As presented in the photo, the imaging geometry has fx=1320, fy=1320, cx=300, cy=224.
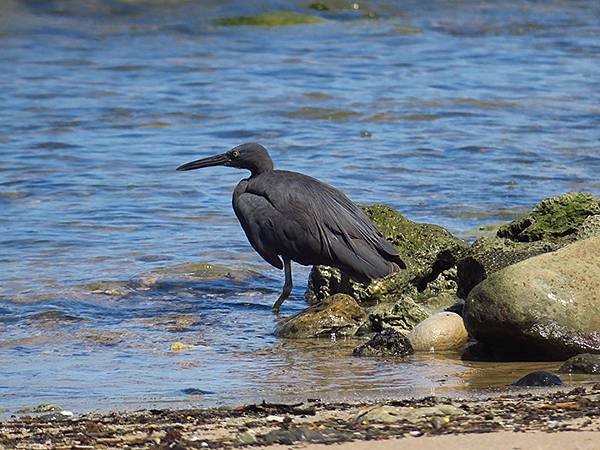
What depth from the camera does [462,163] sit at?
482 inches

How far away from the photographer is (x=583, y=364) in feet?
18.4

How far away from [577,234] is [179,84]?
1016 cm

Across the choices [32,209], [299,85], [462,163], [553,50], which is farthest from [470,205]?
[553,50]

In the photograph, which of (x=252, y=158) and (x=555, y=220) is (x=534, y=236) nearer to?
(x=555, y=220)

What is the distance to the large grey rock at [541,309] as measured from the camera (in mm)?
Result: 5961

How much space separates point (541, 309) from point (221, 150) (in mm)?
7198

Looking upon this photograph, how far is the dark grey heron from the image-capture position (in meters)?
7.52

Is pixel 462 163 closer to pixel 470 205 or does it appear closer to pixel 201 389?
pixel 470 205

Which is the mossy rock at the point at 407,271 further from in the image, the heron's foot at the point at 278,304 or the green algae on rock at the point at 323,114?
the green algae on rock at the point at 323,114

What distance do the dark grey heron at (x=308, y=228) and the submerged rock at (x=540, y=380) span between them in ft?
6.86

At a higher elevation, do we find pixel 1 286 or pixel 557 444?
pixel 557 444

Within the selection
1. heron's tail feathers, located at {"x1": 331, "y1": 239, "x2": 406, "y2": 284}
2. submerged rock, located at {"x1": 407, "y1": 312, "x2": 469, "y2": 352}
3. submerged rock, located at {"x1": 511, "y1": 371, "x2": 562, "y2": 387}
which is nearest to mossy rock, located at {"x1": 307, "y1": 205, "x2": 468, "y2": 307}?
heron's tail feathers, located at {"x1": 331, "y1": 239, "x2": 406, "y2": 284}

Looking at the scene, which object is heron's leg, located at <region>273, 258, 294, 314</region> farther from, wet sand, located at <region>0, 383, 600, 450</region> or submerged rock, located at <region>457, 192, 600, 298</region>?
wet sand, located at <region>0, 383, 600, 450</region>

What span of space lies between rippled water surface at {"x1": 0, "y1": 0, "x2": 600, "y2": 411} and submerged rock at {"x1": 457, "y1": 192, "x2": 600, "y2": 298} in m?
0.77
